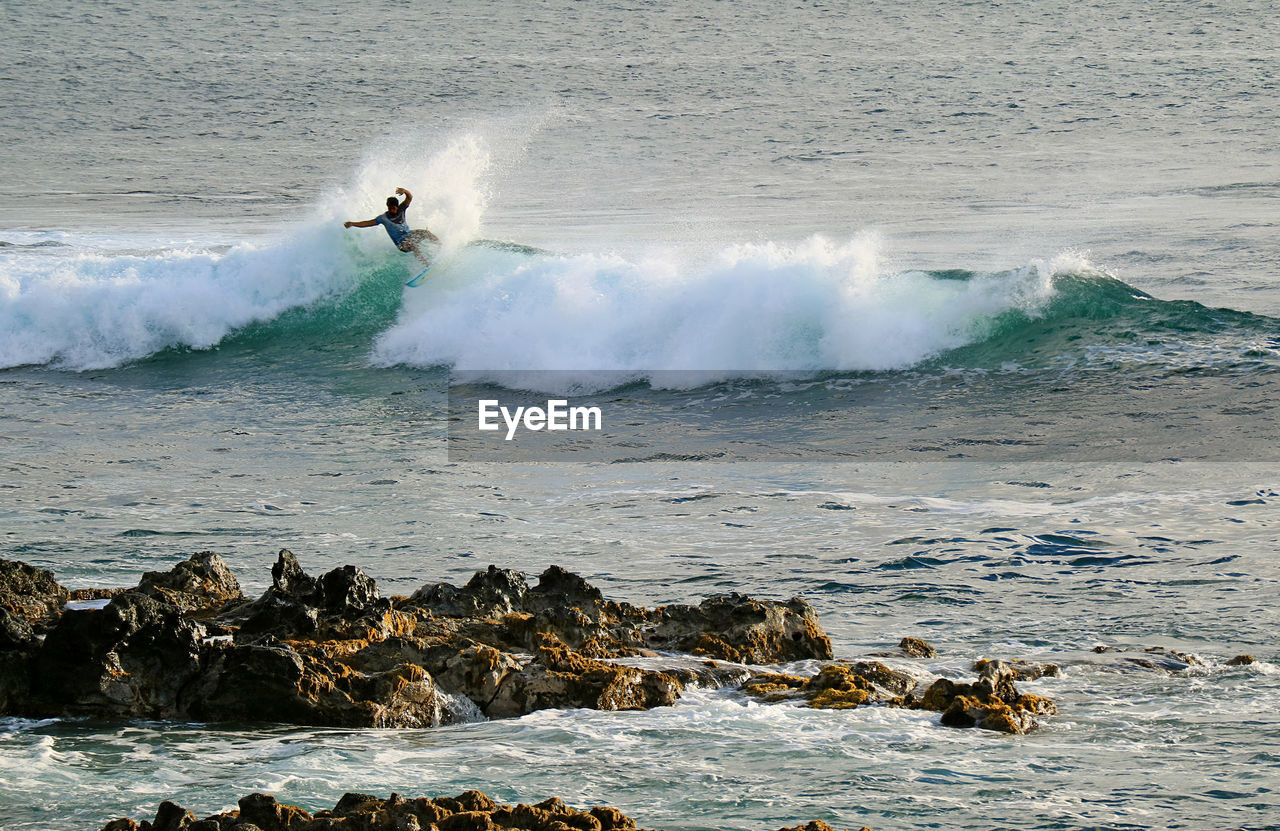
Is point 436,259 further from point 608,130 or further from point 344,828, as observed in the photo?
point 608,130

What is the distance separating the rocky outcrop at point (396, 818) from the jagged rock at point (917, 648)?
2281 mm

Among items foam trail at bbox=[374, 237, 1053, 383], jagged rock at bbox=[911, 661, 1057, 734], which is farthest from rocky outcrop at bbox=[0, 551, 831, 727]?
foam trail at bbox=[374, 237, 1053, 383]

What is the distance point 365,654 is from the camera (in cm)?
624

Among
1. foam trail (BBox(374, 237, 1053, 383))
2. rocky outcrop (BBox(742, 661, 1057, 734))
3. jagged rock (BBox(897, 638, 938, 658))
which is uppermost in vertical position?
foam trail (BBox(374, 237, 1053, 383))

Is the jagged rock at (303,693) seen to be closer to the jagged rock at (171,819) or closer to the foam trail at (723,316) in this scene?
the jagged rock at (171,819)

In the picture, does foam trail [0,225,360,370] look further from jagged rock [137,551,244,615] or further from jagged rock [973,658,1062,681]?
jagged rock [973,658,1062,681]

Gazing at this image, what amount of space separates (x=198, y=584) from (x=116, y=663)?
155cm

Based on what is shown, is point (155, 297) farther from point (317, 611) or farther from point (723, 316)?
point (317, 611)

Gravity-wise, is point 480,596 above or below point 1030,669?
above

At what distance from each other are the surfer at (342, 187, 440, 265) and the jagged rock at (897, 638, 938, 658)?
35.7 ft

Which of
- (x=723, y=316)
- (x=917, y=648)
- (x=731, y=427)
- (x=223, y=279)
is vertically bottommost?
(x=917, y=648)

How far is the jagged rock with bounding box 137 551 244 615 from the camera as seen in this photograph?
7.16 m

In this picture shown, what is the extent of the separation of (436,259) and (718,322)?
16.1 ft

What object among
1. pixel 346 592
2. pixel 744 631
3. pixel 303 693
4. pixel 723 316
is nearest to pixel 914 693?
pixel 744 631
